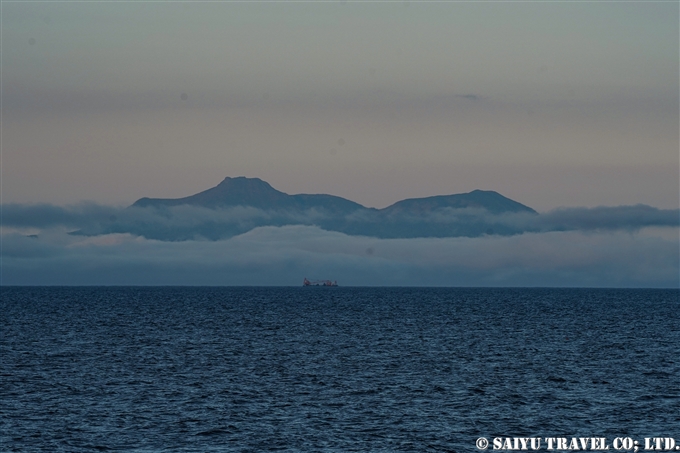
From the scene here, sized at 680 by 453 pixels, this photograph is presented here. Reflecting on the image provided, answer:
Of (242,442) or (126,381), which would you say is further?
(126,381)

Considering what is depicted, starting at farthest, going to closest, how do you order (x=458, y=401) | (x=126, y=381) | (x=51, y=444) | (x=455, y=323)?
1. (x=455, y=323)
2. (x=126, y=381)
3. (x=458, y=401)
4. (x=51, y=444)

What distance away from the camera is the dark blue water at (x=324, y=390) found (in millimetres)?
47281

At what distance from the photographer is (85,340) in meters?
102

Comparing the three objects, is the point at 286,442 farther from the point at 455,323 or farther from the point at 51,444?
the point at 455,323

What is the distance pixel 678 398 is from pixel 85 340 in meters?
69.2

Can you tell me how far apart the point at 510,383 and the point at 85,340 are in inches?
2231

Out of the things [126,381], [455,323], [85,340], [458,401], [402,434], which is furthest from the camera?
[455,323]

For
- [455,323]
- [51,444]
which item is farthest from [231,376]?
[455,323]

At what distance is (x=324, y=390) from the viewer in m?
62.0

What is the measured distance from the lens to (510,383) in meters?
66.1

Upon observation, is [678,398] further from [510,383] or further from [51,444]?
[51,444]

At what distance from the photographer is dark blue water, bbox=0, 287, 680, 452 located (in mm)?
47281

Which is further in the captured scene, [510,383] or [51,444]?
[510,383]

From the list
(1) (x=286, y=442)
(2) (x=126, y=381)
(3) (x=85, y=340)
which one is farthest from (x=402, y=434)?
(3) (x=85, y=340)
